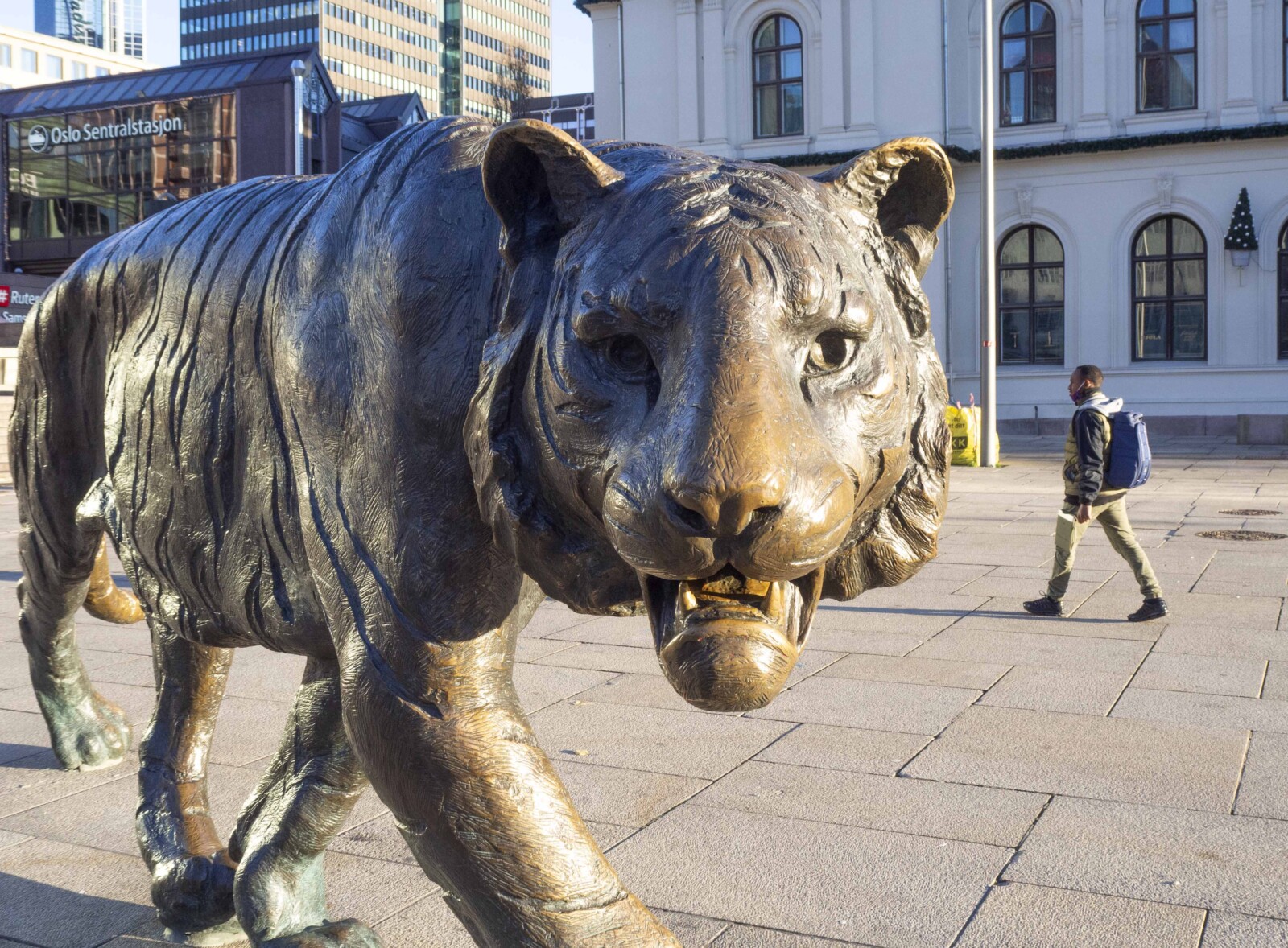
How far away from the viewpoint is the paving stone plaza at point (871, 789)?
3.24 m

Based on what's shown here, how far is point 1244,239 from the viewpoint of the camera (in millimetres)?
25516

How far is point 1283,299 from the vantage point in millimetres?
25859

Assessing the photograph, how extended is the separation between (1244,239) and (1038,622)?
69.0 feet

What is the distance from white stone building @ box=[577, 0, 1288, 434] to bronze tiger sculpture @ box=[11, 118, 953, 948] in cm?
2514

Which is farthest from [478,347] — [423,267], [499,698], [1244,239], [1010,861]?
[1244,239]

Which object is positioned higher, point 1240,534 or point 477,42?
point 477,42

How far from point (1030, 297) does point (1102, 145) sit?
324 cm

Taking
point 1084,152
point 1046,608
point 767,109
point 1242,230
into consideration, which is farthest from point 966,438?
point 767,109

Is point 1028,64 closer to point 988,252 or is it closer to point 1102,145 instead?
point 1102,145

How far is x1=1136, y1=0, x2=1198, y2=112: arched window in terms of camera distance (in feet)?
86.6

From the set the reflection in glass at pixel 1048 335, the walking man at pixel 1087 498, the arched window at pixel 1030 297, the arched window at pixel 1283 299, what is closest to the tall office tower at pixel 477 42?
the arched window at pixel 1030 297

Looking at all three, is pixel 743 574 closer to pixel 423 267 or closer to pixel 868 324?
pixel 868 324

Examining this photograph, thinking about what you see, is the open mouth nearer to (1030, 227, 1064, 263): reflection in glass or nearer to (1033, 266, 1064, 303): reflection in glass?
(1033, 266, 1064, 303): reflection in glass

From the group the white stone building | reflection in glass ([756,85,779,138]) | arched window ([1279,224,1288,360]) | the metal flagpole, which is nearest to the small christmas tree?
the white stone building
